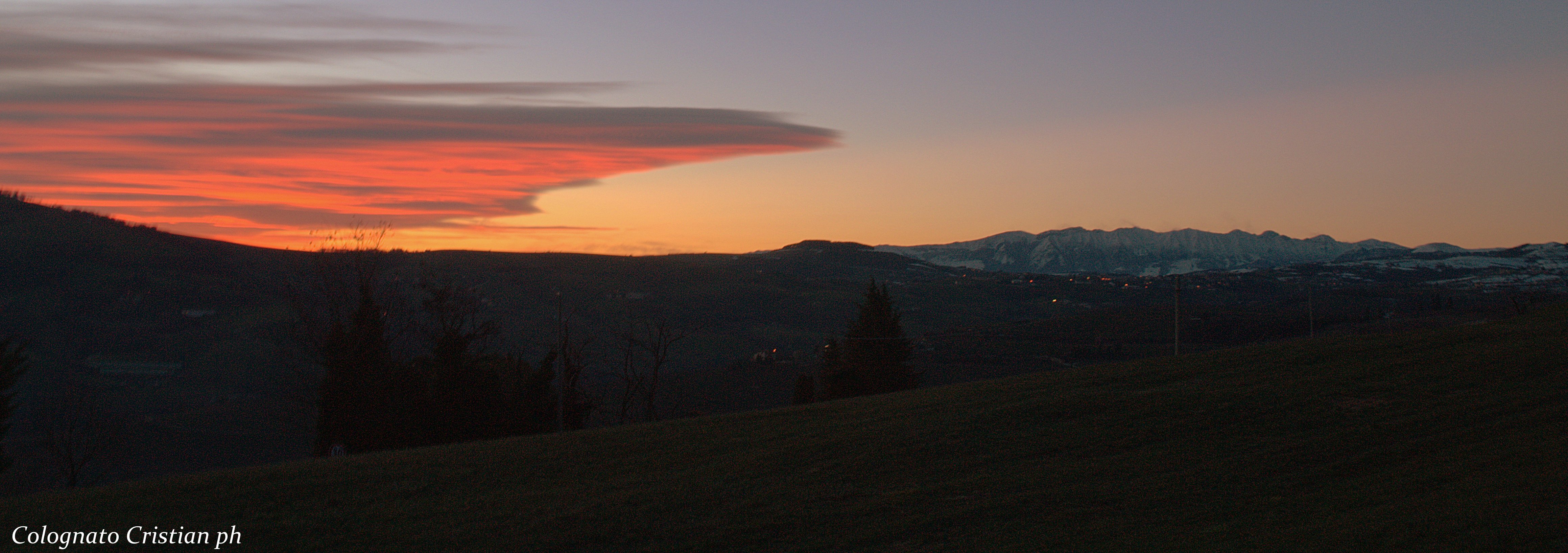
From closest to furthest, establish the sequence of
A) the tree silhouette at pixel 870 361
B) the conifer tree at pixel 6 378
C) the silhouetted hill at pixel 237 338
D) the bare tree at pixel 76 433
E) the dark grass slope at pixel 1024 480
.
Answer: the dark grass slope at pixel 1024 480 < the conifer tree at pixel 6 378 < the bare tree at pixel 76 433 < the tree silhouette at pixel 870 361 < the silhouetted hill at pixel 237 338

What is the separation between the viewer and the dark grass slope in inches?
539

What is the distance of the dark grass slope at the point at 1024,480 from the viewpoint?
44.9 feet

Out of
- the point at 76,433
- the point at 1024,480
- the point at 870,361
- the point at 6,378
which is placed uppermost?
the point at 6,378

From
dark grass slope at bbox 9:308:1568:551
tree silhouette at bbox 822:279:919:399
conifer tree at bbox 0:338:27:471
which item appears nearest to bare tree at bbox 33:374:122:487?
conifer tree at bbox 0:338:27:471

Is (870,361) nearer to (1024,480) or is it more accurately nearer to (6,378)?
(6,378)

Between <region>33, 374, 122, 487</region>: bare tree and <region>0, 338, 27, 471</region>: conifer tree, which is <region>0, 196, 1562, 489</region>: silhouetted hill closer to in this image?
<region>33, 374, 122, 487</region>: bare tree

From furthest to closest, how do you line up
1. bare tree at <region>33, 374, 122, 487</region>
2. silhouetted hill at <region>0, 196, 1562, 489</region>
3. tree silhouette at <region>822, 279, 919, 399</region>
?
silhouetted hill at <region>0, 196, 1562, 489</region> < tree silhouette at <region>822, 279, 919, 399</region> < bare tree at <region>33, 374, 122, 487</region>

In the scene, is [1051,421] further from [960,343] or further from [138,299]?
[138,299]

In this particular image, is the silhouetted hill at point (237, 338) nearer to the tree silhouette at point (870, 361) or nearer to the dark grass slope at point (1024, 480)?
the tree silhouette at point (870, 361)

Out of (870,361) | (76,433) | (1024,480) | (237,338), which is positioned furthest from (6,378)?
(237,338)

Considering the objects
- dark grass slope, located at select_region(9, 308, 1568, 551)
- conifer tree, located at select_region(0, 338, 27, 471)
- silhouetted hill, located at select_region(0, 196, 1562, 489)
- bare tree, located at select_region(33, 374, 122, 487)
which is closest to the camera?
dark grass slope, located at select_region(9, 308, 1568, 551)

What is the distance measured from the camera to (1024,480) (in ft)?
58.1

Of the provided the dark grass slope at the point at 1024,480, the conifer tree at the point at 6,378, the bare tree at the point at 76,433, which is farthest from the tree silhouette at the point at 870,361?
the conifer tree at the point at 6,378

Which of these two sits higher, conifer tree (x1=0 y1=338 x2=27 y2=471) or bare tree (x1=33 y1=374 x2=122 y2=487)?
conifer tree (x1=0 y1=338 x2=27 y2=471)
